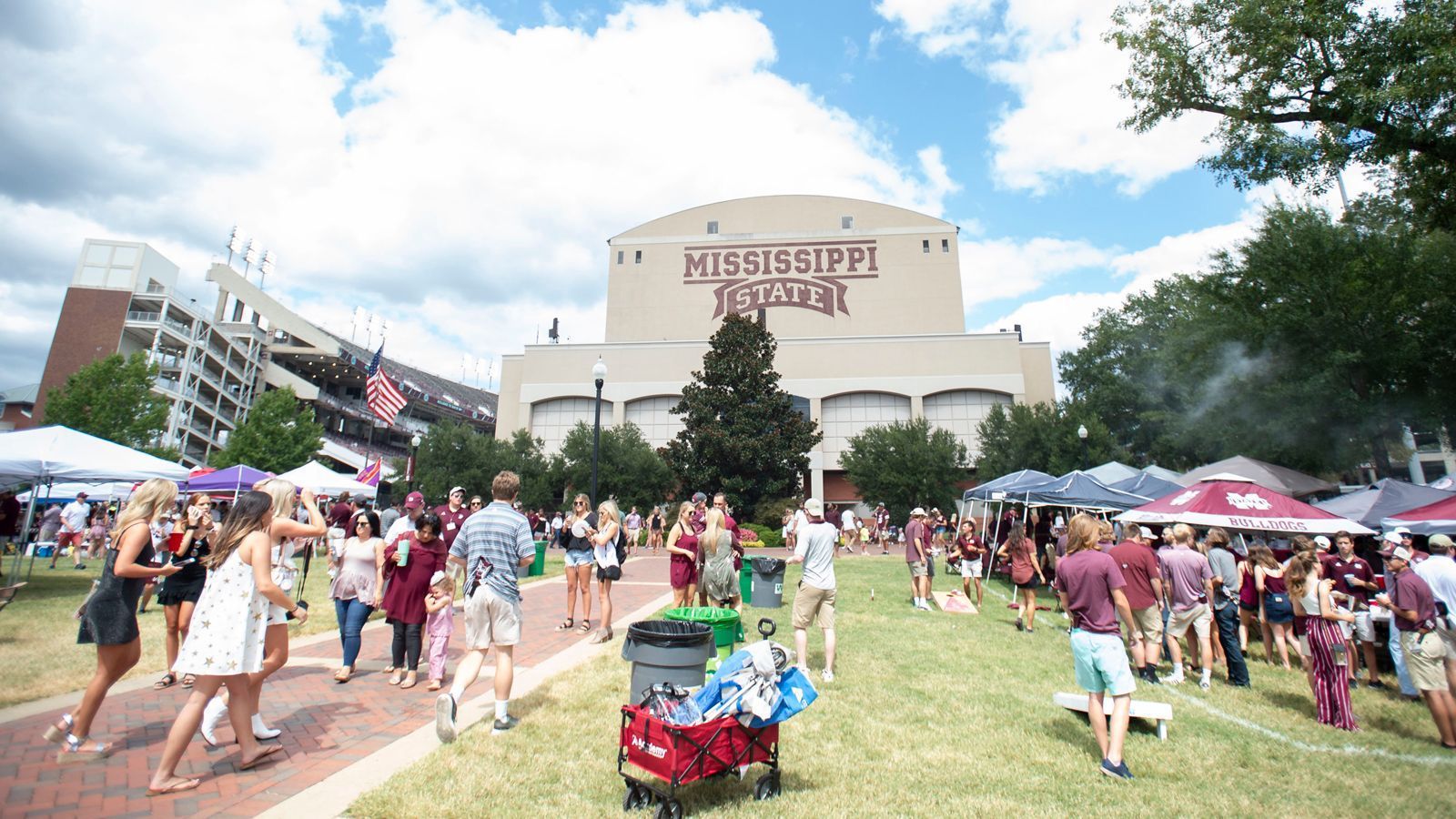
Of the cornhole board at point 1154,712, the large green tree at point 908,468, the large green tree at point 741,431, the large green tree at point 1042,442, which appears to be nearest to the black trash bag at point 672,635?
the cornhole board at point 1154,712

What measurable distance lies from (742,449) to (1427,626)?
89.1 feet

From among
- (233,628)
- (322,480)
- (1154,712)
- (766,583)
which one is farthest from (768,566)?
(322,480)

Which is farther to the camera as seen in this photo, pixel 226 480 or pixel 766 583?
pixel 226 480

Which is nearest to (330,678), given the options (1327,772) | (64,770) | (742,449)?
(64,770)

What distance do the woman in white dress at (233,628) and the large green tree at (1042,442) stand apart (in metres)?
36.4

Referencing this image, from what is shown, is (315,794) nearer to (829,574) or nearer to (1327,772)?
(829,574)

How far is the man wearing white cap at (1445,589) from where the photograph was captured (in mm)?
5641

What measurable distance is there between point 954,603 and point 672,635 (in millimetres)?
9255

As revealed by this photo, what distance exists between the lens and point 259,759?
4.31 m

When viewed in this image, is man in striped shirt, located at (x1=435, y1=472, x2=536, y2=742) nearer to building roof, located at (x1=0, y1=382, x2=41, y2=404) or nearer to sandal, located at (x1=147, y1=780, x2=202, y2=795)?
sandal, located at (x1=147, y1=780, x2=202, y2=795)

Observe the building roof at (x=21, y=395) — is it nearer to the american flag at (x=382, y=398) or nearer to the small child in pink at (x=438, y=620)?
the american flag at (x=382, y=398)

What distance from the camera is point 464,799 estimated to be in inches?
150

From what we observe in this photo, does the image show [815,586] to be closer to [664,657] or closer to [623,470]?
[664,657]

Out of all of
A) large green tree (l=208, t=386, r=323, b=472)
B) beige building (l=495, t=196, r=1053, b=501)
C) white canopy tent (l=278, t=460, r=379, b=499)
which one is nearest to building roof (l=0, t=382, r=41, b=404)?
large green tree (l=208, t=386, r=323, b=472)
